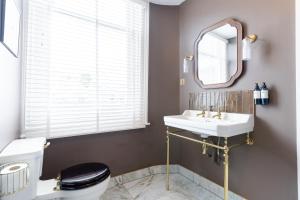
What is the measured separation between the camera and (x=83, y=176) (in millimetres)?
1335

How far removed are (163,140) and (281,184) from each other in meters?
1.36

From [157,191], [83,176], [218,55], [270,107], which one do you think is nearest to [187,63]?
[218,55]

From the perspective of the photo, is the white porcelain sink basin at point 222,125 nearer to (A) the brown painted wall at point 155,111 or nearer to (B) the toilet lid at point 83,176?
(A) the brown painted wall at point 155,111

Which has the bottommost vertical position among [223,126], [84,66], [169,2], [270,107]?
[223,126]

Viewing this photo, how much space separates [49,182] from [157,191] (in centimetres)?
113

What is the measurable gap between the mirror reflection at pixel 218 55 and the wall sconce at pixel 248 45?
0.57 feet

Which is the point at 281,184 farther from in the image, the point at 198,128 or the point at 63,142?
the point at 63,142

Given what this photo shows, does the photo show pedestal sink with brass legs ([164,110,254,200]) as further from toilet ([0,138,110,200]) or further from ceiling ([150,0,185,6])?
ceiling ([150,0,185,6])

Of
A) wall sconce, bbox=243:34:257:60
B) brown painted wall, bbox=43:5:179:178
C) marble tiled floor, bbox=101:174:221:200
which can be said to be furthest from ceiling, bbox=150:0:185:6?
marble tiled floor, bbox=101:174:221:200

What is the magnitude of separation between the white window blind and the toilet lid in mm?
449

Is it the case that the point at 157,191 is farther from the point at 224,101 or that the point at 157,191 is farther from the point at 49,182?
the point at 224,101

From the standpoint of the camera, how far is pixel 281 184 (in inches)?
53.2

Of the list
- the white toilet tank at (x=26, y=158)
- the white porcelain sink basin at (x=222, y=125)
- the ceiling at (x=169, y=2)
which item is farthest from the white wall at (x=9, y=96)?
the ceiling at (x=169, y=2)

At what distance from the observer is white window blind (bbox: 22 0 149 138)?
5.16 ft
